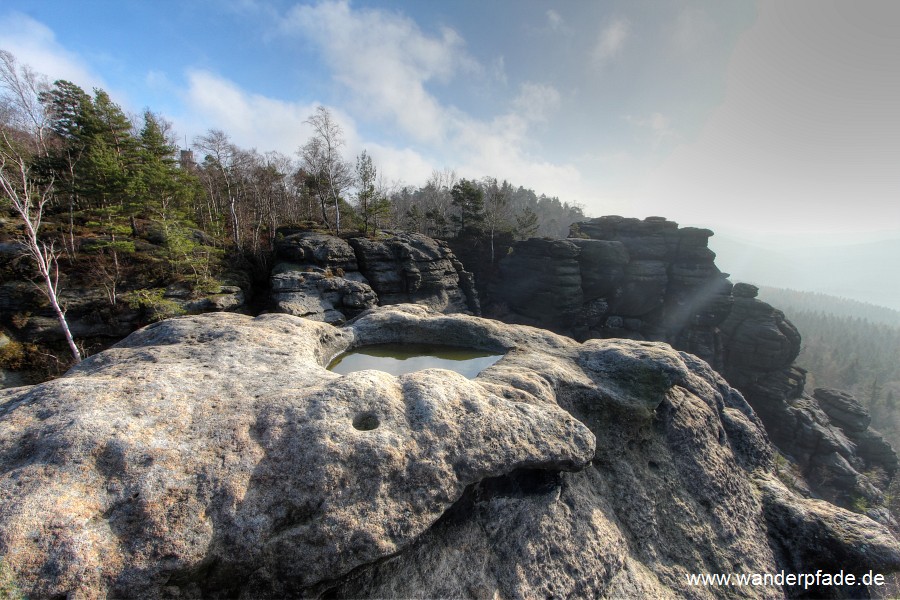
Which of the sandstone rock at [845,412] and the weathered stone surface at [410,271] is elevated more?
the weathered stone surface at [410,271]

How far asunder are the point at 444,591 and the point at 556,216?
339 feet

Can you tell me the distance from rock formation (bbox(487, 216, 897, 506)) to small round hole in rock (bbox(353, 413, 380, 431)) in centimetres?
3184

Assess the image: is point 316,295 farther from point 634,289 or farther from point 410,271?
point 634,289

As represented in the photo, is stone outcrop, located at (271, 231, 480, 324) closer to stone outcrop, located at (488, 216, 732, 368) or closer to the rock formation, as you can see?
stone outcrop, located at (488, 216, 732, 368)

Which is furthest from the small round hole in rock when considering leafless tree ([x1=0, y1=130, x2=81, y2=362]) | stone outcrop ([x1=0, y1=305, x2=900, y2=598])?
leafless tree ([x1=0, y1=130, x2=81, y2=362])

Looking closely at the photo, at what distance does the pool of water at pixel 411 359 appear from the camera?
9398mm

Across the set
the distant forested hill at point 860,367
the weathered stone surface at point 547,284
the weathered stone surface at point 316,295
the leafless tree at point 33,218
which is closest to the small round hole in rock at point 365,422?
the leafless tree at point 33,218

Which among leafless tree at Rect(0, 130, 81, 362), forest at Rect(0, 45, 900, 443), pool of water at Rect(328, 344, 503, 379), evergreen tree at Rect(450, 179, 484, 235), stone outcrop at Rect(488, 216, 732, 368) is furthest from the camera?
evergreen tree at Rect(450, 179, 484, 235)

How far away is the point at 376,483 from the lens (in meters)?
4.80

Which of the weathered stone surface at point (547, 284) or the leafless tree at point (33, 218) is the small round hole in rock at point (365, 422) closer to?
the leafless tree at point (33, 218)

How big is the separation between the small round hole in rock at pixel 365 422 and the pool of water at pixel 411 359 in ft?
11.0

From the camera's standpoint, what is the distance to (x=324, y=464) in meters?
4.73

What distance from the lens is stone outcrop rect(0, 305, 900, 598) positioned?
4.04m

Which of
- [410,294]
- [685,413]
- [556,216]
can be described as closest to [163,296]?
[410,294]
